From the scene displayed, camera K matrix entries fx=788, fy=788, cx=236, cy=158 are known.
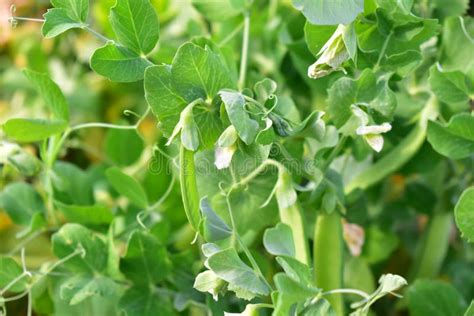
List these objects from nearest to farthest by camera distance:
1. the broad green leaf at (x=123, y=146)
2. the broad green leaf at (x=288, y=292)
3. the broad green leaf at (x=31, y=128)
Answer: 1. the broad green leaf at (x=288, y=292)
2. the broad green leaf at (x=31, y=128)
3. the broad green leaf at (x=123, y=146)

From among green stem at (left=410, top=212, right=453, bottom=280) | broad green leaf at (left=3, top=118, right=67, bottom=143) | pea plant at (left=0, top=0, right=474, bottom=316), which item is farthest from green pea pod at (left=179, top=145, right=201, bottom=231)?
green stem at (left=410, top=212, right=453, bottom=280)

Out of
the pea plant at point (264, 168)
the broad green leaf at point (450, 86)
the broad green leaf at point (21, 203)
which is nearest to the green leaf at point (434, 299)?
the pea plant at point (264, 168)

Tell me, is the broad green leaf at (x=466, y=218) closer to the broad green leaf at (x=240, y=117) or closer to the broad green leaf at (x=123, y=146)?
the broad green leaf at (x=240, y=117)

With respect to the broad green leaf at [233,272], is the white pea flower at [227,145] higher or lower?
higher

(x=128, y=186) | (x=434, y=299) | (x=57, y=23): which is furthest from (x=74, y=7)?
(x=434, y=299)

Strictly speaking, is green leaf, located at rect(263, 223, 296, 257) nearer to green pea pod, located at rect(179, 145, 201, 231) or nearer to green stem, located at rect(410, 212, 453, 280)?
green pea pod, located at rect(179, 145, 201, 231)

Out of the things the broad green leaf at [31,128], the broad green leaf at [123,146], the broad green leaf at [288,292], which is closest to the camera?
the broad green leaf at [288,292]

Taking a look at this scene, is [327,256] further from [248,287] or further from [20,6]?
[20,6]
